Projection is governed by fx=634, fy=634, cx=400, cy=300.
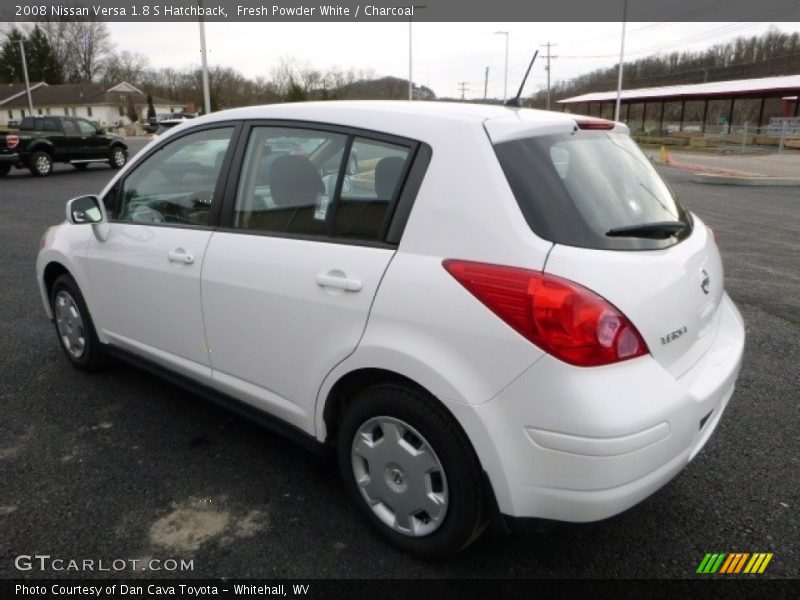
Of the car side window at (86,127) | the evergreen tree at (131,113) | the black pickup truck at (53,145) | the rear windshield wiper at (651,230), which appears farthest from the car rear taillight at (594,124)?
the evergreen tree at (131,113)

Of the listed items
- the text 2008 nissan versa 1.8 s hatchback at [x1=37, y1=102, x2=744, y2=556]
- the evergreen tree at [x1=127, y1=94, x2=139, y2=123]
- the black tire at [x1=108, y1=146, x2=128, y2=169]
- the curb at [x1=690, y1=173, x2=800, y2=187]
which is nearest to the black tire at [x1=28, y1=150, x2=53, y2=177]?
the black tire at [x1=108, y1=146, x2=128, y2=169]

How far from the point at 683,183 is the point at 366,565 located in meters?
16.4

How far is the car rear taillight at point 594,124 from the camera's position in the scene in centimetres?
259

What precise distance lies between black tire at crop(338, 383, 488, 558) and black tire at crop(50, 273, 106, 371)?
7.53 feet

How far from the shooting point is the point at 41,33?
78125mm

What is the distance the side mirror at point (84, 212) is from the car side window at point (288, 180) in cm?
113

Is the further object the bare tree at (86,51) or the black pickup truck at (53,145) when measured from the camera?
the bare tree at (86,51)

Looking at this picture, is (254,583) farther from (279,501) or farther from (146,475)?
(146,475)

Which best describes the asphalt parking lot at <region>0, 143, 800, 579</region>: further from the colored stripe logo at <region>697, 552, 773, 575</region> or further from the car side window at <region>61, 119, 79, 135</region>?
the car side window at <region>61, 119, 79, 135</region>

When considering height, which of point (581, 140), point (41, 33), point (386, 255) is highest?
point (41, 33)

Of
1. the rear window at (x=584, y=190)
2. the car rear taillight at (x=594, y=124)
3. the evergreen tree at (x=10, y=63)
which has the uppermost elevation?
the evergreen tree at (x=10, y=63)

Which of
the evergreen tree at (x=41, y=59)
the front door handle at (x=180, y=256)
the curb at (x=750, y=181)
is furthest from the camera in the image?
the evergreen tree at (x=41, y=59)

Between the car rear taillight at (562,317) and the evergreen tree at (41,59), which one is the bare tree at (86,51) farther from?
the car rear taillight at (562,317)

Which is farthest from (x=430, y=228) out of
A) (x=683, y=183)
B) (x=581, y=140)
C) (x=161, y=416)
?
(x=683, y=183)
